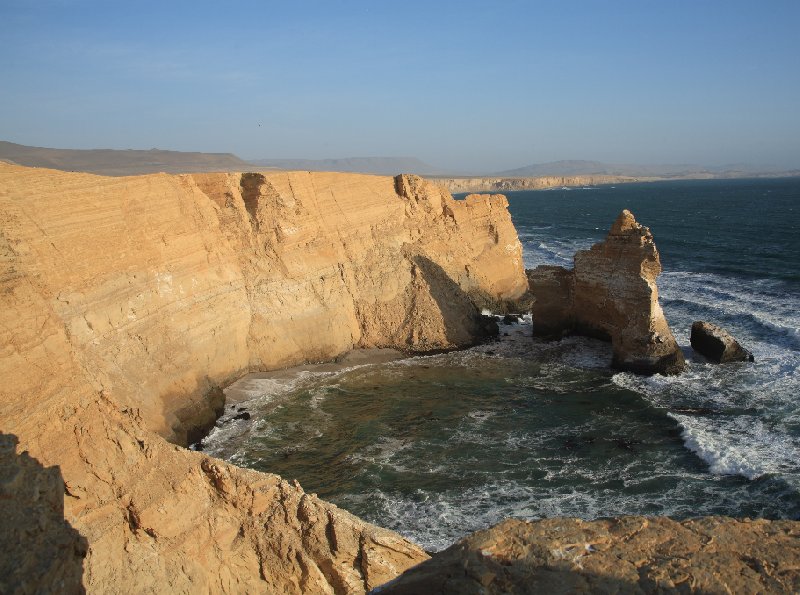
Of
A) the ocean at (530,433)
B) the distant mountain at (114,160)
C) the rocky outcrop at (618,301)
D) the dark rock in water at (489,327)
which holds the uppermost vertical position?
the distant mountain at (114,160)

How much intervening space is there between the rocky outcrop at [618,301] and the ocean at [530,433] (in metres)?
0.80

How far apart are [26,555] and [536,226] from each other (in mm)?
69309

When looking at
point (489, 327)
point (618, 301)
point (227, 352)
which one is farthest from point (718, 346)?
point (227, 352)

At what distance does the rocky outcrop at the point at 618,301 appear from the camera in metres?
22.8

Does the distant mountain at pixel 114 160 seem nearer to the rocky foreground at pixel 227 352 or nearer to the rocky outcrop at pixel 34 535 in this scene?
the rocky foreground at pixel 227 352

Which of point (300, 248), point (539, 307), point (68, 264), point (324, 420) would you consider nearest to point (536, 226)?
point (539, 307)

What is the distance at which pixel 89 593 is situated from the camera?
711cm

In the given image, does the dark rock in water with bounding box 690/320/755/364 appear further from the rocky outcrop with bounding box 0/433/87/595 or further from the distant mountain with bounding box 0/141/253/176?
the distant mountain with bounding box 0/141/253/176

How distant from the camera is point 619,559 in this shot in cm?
575

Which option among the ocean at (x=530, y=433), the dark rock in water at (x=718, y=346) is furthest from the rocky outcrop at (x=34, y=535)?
the dark rock in water at (x=718, y=346)

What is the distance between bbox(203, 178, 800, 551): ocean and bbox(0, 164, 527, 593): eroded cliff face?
2.24 m

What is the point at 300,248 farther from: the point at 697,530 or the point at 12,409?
the point at 697,530

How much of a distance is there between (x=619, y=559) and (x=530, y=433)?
12821 millimetres

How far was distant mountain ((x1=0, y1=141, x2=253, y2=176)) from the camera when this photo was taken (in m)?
37.1
